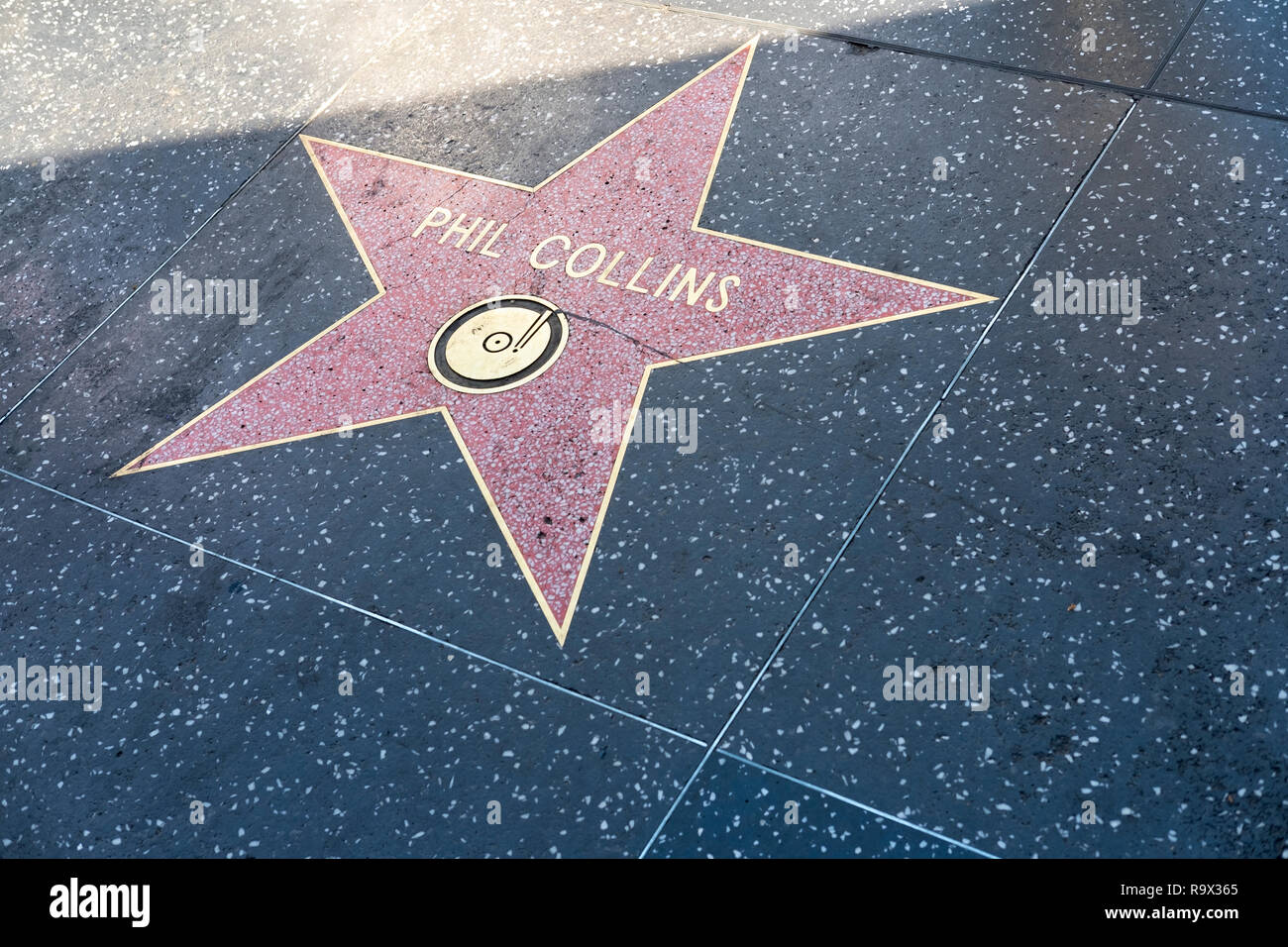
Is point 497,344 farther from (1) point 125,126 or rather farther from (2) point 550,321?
(1) point 125,126

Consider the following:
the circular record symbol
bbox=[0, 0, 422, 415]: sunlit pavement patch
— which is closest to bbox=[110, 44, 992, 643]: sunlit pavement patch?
the circular record symbol

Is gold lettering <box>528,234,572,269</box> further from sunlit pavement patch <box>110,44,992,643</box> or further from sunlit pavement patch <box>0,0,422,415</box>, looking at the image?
sunlit pavement patch <box>0,0,422,415</box>

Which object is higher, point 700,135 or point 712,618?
point 700,135

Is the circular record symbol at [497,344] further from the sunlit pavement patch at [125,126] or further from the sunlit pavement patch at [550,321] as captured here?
the sunlit pavement patch at [125,126]

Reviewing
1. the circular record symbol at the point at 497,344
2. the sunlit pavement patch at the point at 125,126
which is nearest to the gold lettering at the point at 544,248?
the circular record symbol at the point at 497,344

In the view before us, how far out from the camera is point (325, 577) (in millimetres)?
2594

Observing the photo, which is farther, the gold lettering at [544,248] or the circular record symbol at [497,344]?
the gold lettering at [544,248]

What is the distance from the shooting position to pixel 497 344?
2963 mm

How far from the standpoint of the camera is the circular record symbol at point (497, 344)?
2.90 meters

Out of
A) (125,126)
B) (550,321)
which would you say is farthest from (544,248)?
(125,126)

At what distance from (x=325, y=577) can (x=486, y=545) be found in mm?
377

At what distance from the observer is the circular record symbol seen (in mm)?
2896

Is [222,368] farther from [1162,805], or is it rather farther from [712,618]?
[1162,805]

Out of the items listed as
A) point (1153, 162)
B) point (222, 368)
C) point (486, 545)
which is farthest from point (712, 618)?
point (1153, 162)
